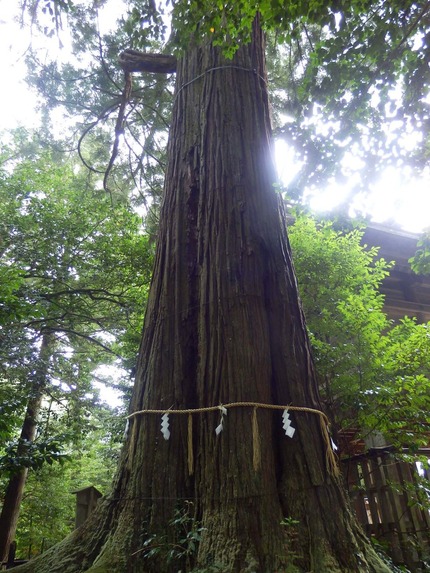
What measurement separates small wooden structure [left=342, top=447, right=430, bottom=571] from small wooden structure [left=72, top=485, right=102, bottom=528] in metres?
2.20

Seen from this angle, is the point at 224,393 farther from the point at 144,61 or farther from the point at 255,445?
→ the point at 144,61

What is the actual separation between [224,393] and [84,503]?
5.48ft

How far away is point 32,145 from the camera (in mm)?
10672

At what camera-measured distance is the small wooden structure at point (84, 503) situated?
294cm

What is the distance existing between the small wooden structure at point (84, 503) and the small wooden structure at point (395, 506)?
2197mm

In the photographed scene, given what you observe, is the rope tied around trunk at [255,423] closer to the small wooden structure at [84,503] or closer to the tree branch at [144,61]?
the small wooden structure at [84,503]

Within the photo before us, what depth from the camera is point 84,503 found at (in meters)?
2.97

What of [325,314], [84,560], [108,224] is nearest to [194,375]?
[84,560]

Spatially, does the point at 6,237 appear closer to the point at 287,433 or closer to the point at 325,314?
the point at 325,314

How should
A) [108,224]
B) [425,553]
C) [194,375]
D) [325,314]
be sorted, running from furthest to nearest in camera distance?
[108,224], [325,314], [425,553], [194,375]

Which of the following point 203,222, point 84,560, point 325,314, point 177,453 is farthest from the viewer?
point 325,314

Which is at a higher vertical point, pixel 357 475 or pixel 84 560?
pixel 357 475

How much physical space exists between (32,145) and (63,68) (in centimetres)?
367

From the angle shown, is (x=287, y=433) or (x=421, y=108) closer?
(x=287, y=433)
